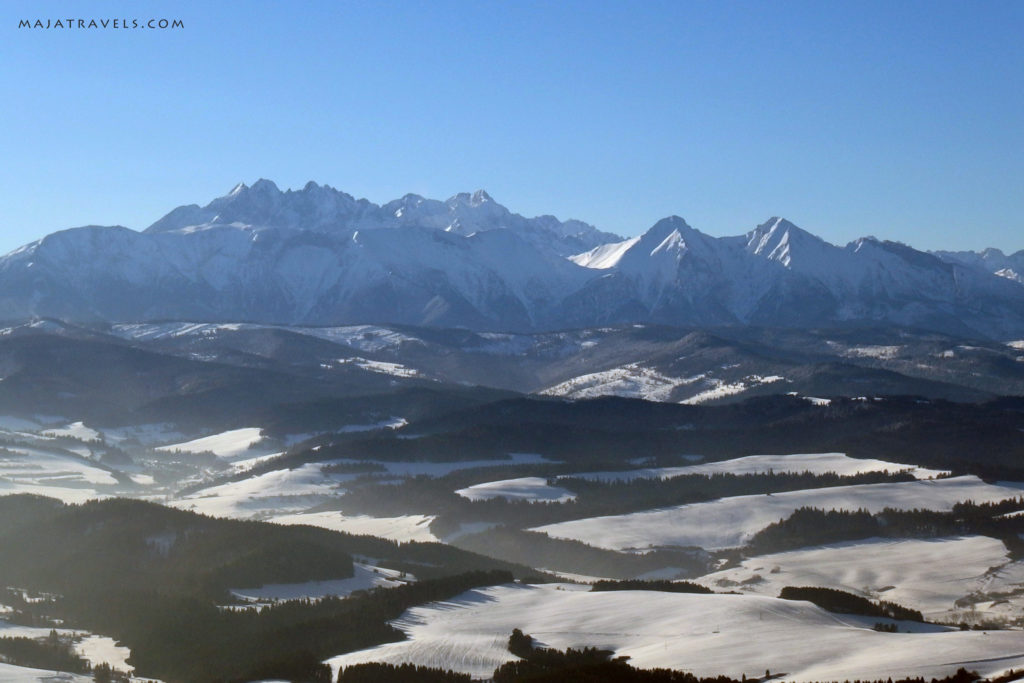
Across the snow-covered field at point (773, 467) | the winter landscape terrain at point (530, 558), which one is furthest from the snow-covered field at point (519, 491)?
the snow-covered field at point (773, 467)

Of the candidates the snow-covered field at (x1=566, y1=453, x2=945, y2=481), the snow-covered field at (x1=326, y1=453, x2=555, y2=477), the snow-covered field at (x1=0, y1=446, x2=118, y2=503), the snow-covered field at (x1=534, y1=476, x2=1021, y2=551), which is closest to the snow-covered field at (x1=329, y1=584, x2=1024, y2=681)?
the snow-covered field at (x1=534, y1=476, x2=1021, y2=551)

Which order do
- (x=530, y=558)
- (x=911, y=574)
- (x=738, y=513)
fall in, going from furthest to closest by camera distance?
(x=738, y=513)
(x=530, y=558)
(x=911, y=574)

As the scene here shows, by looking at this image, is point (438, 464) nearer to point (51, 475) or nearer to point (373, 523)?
point (373, 523)

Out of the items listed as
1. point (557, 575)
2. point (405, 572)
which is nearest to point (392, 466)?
point (557, 575)

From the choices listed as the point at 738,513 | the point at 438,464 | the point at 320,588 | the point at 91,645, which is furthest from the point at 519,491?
the point at 91,645

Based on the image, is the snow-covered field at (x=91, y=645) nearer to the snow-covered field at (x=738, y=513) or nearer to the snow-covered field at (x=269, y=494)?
the snow-covered field at (x=738, y=513)

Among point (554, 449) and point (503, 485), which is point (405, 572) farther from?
point (554, 449)
